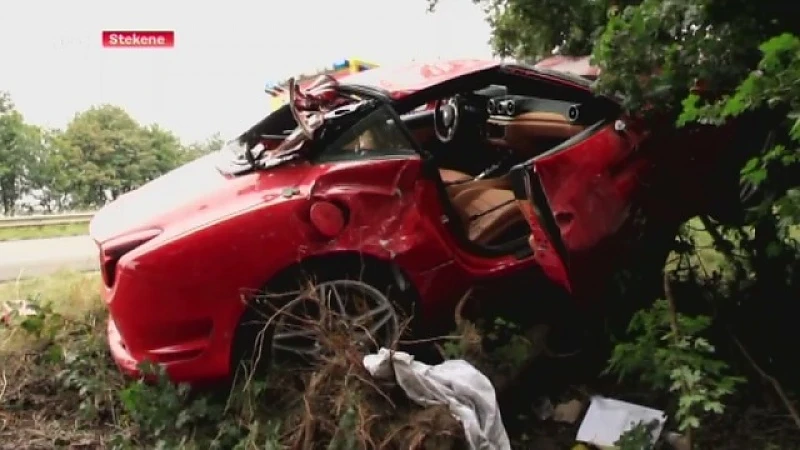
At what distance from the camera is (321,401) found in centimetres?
334

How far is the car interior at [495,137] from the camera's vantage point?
4.05 m

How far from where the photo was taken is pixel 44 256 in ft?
21.4

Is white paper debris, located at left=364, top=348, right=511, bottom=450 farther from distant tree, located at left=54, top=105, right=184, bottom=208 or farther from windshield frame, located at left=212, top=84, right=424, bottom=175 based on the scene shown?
distant tree, located at left=54, top=105, right=184, bottom=208

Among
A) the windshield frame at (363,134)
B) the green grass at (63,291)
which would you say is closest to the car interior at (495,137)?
the windshield frame at (363,134)

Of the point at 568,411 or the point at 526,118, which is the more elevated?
the point at 526,118

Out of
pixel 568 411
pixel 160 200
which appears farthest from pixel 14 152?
pixel 568 411

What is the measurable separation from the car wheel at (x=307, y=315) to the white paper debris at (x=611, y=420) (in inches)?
34.6

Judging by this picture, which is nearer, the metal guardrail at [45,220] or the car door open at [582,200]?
the car door open at [582,200]

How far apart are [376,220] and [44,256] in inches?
152

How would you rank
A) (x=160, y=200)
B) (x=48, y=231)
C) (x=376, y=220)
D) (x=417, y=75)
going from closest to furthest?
1. (x=376, y=220)
2. (x=160, y=200)
3. (x=417, y=75)
4. (x=48, y=231)

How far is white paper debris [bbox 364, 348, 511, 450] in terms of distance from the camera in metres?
3.21

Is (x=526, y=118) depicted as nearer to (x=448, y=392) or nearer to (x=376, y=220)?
(x=376, y=220)

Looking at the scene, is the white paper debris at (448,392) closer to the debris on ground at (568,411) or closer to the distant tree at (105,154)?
the debris on ground at (568,411)

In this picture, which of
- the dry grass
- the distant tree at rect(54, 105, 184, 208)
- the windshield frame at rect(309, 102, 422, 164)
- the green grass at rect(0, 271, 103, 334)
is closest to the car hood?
the windshield frame at rect(309, 102, 422, 164)
